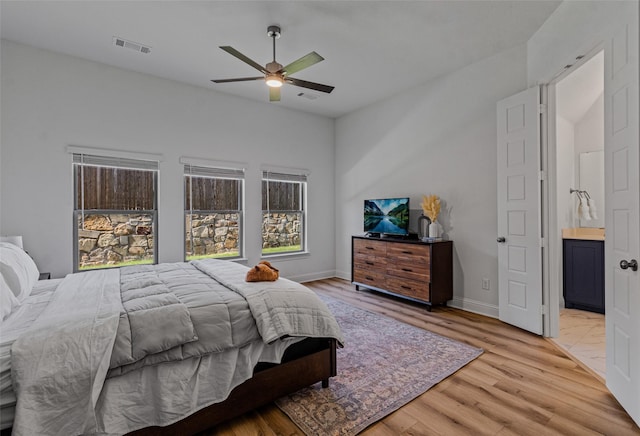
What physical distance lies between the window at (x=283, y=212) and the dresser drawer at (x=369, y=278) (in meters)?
1.21

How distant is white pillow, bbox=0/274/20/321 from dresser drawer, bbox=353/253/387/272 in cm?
368

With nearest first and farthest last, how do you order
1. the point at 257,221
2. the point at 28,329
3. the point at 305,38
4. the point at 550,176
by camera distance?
the point at 28,329, the point at 550,176, the point at 305,38, the point at 257,221

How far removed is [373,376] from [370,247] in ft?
7.91

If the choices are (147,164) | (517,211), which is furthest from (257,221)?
(517,211)

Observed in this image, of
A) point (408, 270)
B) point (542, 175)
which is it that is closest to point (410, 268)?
point (408, 270)

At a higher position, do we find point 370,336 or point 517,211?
point 517,211

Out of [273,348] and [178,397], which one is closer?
[178,397]

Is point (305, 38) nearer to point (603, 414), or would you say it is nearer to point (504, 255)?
point (504, 255)

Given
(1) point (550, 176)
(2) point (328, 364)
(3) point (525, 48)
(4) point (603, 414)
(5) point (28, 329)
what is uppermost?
(3) point (525, 48)

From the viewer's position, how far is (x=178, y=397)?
1.57 m

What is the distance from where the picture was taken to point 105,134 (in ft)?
12.3

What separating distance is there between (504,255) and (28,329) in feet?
12.6

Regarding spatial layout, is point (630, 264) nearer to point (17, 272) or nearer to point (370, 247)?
point (370, 247)

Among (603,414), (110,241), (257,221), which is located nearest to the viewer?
(603,414)
